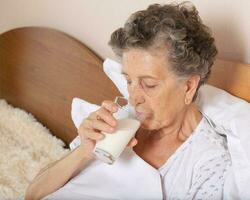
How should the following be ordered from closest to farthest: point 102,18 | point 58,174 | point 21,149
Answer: point 58,174 < point 102,18 < point 21,149

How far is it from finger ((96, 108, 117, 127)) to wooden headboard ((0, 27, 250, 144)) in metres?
0.63

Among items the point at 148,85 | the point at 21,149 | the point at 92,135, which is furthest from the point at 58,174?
the point at 21,149

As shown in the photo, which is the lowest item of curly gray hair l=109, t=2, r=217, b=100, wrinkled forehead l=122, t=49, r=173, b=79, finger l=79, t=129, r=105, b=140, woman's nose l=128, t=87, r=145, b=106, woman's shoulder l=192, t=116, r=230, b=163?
woman's shoulder l=192, t=116, r=230, b=163

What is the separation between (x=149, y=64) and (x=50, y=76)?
3.25 feet

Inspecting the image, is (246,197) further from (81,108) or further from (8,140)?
(8,140)

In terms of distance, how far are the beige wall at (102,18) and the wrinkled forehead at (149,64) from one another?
1.16ft

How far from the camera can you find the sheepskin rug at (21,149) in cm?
157

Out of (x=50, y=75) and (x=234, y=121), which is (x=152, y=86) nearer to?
(x=234, y=121)

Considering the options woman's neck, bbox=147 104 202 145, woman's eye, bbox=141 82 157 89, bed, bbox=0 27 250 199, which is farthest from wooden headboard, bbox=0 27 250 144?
woman's eye, bbox=141 82 157 89

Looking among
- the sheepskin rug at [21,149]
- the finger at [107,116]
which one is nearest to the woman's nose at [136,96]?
the finger at [107,116]

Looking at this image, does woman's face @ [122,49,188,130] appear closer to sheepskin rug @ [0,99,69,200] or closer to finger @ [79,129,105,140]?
finger @ [79,129,105,140]

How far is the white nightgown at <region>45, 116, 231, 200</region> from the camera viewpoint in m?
1.03

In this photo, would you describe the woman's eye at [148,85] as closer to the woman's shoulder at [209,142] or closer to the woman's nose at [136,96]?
the woman's nose at [136,96]

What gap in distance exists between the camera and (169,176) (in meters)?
1.07
